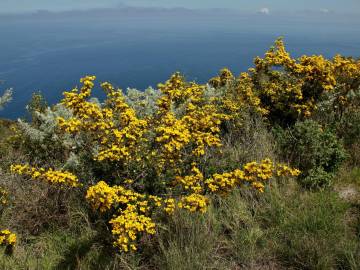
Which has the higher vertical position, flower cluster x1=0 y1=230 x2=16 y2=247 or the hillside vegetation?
the hillside vegetation

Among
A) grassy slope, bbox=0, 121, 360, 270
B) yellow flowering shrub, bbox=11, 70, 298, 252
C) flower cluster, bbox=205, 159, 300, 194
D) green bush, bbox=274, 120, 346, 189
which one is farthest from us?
green bush, bbox=274, 120, 346, 189

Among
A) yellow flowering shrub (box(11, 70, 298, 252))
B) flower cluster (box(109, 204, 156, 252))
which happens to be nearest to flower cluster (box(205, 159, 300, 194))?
yellow flowering shrub (box(11, 70, 298, 252))

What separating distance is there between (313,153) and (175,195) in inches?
91.4

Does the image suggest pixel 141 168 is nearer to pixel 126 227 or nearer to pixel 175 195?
pixel 175 195

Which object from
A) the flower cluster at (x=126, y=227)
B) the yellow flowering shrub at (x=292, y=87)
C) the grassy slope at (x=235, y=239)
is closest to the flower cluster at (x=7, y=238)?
the grassy slope at (x=235, y=239)

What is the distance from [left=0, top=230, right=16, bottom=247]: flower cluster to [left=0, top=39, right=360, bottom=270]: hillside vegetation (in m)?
0.01

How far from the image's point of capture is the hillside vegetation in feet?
13.1

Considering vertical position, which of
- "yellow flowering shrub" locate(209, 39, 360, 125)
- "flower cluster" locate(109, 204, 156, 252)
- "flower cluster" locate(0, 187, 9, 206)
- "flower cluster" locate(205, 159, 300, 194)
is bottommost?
"flower cluster" locate(0, 187, 9, 206)

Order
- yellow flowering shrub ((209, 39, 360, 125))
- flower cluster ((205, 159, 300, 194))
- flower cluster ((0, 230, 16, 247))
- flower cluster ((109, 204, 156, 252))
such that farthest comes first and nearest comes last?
yellow flowering shrub ((209, 39, 360, 125)) < flower cluster ((0, 230, 16, 247)) < flower cluster ((205, 159, 300, 194)) < flower cluster ((109, 204, 156, 252))

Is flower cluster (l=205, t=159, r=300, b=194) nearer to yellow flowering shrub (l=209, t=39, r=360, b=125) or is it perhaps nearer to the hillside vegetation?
the hillside vegetation

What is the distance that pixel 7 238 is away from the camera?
4.54 meters

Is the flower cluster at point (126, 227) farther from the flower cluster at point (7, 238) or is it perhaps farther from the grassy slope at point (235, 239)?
the flower cluster at point (7, 238)

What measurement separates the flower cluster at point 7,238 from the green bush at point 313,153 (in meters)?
3.93

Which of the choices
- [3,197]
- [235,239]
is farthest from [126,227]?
[3,197]
